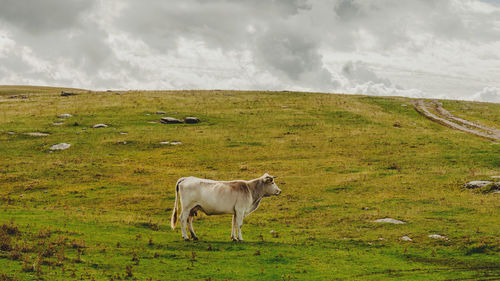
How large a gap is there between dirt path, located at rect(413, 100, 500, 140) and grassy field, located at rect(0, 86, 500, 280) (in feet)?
13.1

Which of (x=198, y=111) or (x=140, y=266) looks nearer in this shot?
(x=140, y=266)

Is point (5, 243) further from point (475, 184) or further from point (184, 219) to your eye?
point (475, 184)

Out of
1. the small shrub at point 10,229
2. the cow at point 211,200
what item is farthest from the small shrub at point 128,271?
the small shrub at point 10,229

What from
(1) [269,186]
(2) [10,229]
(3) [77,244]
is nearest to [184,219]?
(1) [269,186]

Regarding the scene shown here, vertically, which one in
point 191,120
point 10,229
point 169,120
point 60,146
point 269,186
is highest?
point 191,120

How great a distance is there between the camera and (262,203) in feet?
102

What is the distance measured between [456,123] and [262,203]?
52.1 m

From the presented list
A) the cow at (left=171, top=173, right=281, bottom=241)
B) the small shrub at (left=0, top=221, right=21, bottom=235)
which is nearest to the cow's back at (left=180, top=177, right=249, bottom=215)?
the cow at (left=171, top=173, right=281, bottom=241)

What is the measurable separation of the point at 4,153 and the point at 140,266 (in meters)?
37.6

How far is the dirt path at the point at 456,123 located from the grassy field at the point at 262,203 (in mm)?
3994

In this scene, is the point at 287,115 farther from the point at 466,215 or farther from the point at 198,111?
the point at 466,215

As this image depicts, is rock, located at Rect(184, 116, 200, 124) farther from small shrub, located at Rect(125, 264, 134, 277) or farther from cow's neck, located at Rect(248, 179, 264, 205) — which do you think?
small shrub, located at Rect(125, 264, 134, 277)

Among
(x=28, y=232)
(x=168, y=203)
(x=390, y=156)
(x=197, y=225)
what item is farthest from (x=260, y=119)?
(x=28, y=232)

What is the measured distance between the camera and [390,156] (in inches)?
1789
